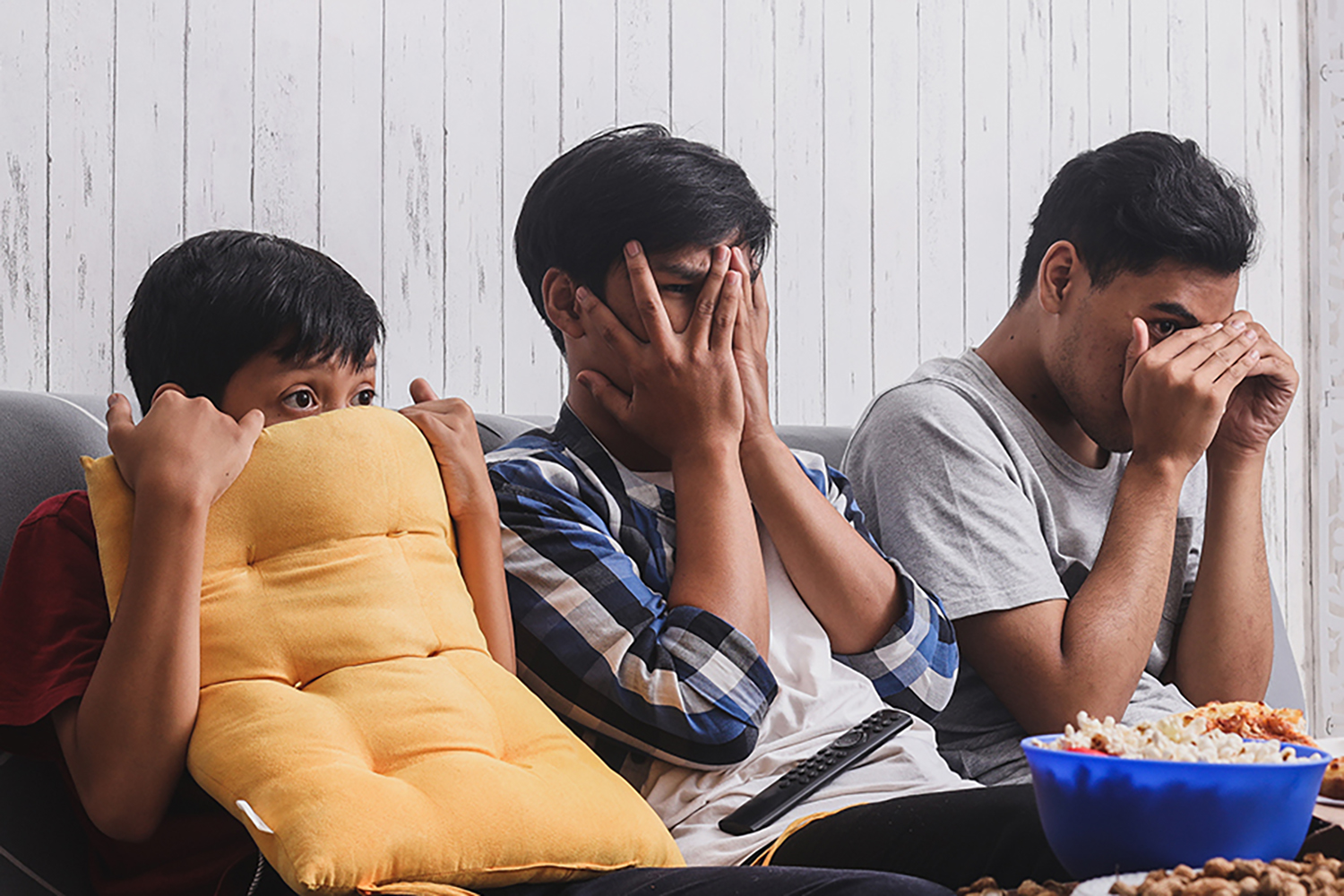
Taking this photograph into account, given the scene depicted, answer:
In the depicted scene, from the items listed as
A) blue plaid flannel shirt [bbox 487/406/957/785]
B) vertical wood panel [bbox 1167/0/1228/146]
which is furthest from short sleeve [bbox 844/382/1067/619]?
vertical wood panel [bbox 1167/0/1228/146]

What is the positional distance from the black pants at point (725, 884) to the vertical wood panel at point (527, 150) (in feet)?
3.32

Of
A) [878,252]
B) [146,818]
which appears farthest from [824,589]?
[878,252]

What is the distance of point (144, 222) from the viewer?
1476 mm

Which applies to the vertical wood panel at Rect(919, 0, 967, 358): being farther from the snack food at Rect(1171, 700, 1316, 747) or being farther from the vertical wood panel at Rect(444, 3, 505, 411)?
the snack food at Rect(1171, 700, 1316, 747)

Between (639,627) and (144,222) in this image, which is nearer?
(639,627)

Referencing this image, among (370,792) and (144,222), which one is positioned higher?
(144,222)

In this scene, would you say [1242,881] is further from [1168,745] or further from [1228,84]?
[1228,84]

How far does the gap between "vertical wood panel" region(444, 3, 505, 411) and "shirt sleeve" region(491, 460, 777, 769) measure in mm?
611

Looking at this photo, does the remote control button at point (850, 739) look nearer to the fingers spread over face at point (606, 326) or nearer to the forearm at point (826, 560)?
the forearm at point (826, 560)

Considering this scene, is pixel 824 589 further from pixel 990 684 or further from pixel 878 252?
pixel 878 252

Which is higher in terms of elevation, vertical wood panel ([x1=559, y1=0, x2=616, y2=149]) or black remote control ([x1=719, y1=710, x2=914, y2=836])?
vertical wood panel ([x1=559, y1=0, x2=616, y2=149])

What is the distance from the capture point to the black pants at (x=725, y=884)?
0.78 meters

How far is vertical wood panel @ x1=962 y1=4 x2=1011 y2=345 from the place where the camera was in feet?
7.75

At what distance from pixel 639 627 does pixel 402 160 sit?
88 centimetres
